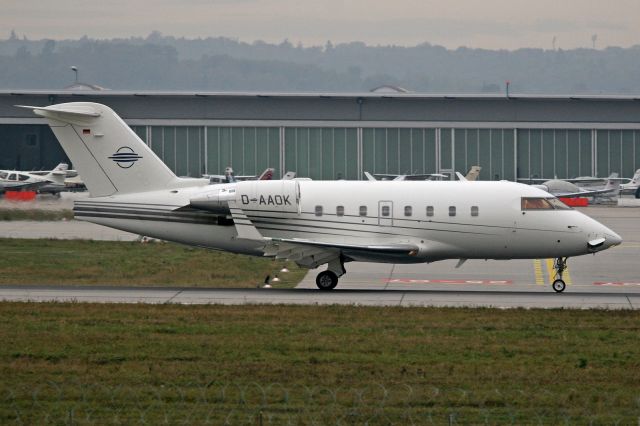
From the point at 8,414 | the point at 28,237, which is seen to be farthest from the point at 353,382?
the point at 28,237

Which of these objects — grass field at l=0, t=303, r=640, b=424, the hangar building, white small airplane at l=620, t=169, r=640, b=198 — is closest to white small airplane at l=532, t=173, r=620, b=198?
white small airplane at l=620, t=169, r=640, b=198

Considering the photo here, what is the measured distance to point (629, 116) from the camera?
8775 cm

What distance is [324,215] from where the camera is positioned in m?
31.0

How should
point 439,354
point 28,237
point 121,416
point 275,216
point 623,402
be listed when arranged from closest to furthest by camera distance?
point 121,416 → point 623,402 → point 439,354 → point 275,216 → point 28,237

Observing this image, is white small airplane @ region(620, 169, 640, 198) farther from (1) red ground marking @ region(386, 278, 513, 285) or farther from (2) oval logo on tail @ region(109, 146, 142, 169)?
(2) oval logo on tail @ region(109, 146, 142, 169)

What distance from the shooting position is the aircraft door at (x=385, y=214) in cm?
3092

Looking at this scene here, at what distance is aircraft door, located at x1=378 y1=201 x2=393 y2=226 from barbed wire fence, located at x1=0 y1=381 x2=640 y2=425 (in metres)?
13.5

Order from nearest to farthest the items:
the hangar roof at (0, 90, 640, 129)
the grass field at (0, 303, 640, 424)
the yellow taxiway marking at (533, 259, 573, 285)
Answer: the grass field at (0, 303, 640, 424) < the yellow taxiway marking at (533, 259, 573, 285) < the hangar roof at (0, 90, 640, 129)

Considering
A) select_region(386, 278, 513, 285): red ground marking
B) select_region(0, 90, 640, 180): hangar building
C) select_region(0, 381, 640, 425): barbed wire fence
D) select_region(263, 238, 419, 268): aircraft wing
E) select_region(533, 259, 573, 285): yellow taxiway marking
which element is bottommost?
select_region(0, 381, 640, 425): barbed wire fence

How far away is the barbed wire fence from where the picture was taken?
50.0ft

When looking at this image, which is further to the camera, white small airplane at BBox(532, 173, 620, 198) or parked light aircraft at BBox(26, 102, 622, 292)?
white small airplane at BBox(532, 173, 620, 198)

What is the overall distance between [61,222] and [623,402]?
142 ft

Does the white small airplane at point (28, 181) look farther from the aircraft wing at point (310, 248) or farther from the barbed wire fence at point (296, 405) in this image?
the barbed wire fence at point (296, 405)

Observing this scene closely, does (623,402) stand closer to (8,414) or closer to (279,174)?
(8,414)
